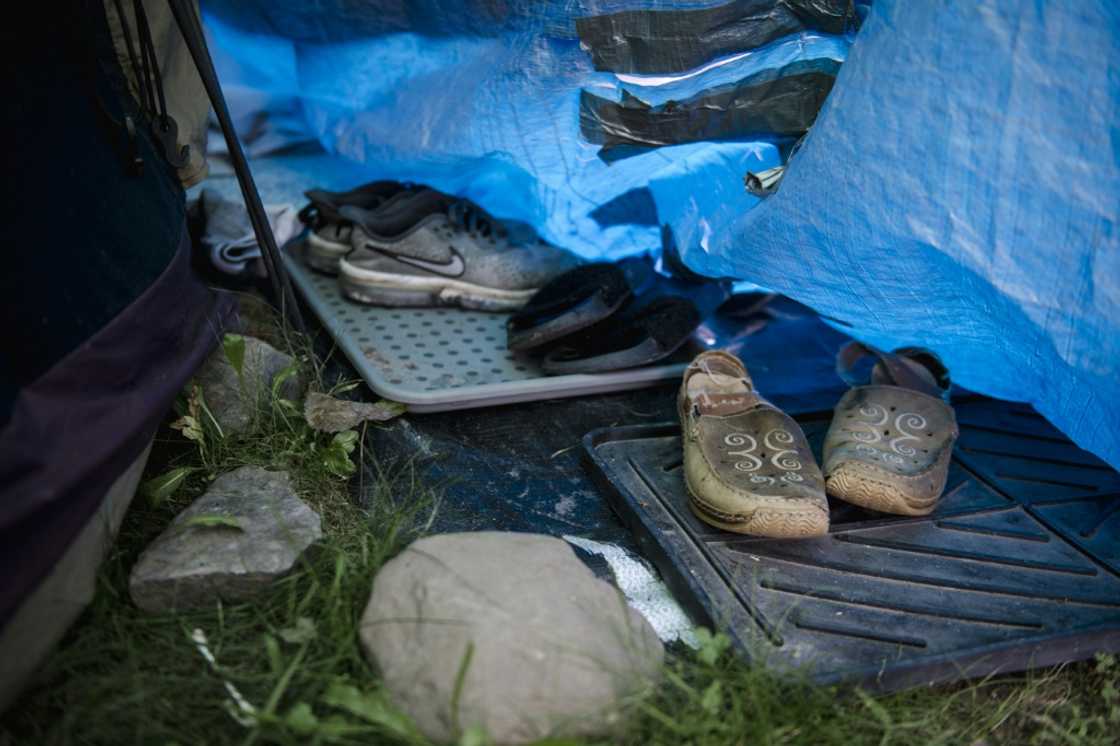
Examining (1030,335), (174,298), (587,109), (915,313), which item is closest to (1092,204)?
(1030,335)

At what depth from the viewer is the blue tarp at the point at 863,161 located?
1168 mm

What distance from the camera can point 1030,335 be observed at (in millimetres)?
1314

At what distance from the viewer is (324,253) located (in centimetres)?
208

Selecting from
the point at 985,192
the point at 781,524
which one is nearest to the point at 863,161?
the point at 985,192

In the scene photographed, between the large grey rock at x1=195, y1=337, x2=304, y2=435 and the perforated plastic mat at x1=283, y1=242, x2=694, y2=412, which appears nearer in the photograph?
the large grey rock at x1=195, y1=337, x2=304, y2=435

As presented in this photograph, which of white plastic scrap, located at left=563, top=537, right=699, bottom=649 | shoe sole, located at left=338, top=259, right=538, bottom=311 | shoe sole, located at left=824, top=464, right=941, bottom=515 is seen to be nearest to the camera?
white plastic scrap, located at left=563, top=537, right=699, bottom=649

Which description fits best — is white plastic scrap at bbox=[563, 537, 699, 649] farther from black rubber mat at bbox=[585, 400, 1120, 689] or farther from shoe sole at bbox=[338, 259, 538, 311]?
shoe sole at bbox=[338, 259, 538, 311]

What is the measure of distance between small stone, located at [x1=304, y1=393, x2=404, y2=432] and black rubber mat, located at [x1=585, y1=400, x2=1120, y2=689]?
36 cm

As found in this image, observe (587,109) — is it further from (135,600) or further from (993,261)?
(135,600)

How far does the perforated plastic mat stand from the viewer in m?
1.65

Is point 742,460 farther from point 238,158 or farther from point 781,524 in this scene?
point 238,158

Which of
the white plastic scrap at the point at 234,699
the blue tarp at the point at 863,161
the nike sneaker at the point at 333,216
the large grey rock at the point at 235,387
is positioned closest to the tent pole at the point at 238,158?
the large grey rock at the point at 235,387

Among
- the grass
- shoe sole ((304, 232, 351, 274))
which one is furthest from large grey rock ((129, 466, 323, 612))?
shoe sole ((304, 232, 351, 274))

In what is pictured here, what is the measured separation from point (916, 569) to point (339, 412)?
94cm
